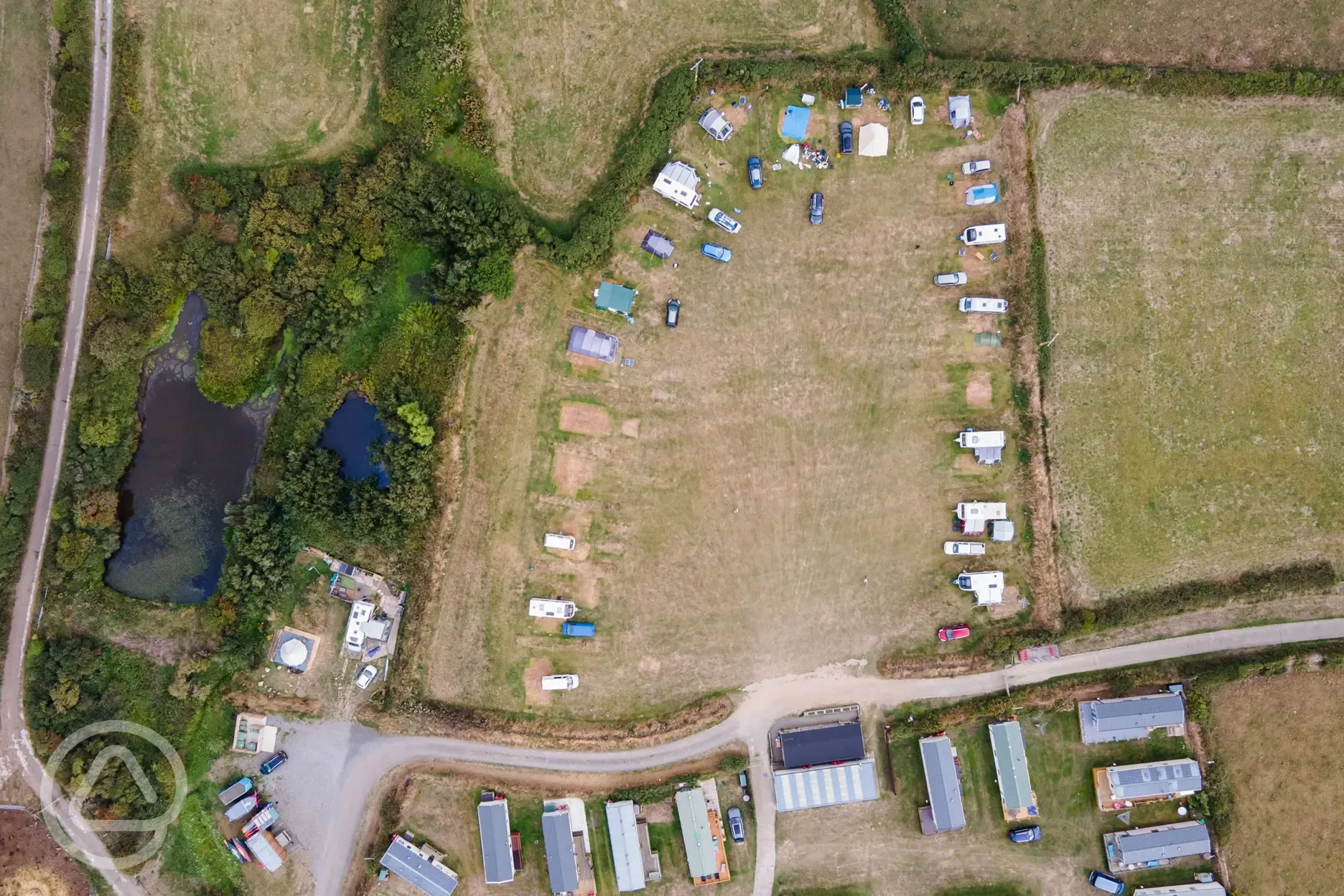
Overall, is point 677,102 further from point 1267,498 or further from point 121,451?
point 1267,498

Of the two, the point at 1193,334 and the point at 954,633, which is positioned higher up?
the point at 1193,334

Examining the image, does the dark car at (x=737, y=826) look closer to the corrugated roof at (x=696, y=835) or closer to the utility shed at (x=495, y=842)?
the corrugated roof at (x=696, y=835)

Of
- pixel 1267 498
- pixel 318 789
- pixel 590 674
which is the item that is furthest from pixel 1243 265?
pixel 318 789

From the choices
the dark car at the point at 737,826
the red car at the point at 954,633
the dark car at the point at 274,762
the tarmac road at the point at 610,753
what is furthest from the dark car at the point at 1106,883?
the dark car at the point at 274,762

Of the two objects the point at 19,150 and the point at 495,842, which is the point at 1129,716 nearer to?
the point at 495,842

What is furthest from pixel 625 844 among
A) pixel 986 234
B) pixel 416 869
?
pixel 986 234

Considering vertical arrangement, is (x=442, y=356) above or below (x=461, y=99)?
below
